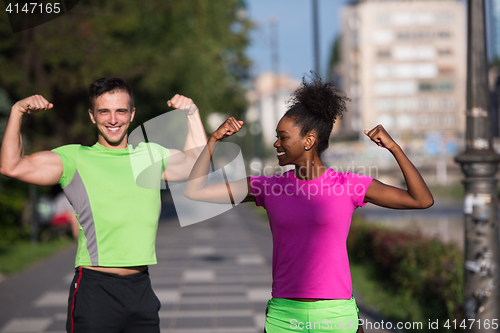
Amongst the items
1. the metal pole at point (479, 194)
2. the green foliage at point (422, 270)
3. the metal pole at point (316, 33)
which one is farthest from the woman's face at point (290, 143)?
the metal pole at point (316, 33)

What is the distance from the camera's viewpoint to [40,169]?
2752 millimetres

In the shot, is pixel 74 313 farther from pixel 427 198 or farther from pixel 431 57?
pixel 431 57

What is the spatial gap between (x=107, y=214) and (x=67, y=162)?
0.31 metres

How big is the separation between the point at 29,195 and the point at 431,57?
8569 centimetres

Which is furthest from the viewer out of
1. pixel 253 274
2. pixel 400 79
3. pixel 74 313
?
pixel 400 79

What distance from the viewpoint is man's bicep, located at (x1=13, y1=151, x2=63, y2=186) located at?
270 centimetres

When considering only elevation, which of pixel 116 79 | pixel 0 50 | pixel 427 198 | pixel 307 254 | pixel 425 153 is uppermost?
pixel 0 50

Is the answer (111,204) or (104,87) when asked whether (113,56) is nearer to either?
(104,87)

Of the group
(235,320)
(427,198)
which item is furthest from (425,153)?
(427,198)

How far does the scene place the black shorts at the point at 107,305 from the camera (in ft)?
9.03

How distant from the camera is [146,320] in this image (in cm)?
283

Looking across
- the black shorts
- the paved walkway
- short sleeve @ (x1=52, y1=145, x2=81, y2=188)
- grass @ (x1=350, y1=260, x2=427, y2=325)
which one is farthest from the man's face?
grass @ (x1=350, y1=260, x2=427, y2=325)

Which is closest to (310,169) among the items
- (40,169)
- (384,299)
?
(40,169)

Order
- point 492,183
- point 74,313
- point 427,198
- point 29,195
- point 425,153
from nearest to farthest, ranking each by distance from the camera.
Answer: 1. point 427,198
2. point 74,313
3. point 492,183
4. point 29,195
5. point 425,153
